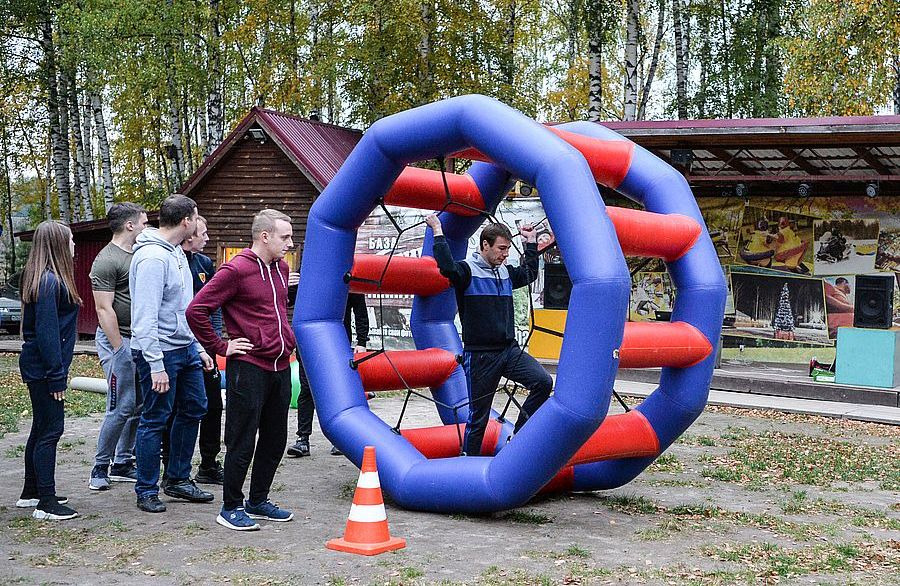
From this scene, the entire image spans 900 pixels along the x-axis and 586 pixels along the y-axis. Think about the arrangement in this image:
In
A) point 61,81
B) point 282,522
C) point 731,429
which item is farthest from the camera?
point 61,81

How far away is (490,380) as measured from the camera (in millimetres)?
7008

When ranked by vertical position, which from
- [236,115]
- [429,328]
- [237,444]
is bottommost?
[237,444]

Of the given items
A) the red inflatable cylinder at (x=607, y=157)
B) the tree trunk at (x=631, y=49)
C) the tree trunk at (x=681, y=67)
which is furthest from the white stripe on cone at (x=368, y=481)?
the tree trunk at (x=681, y=67)

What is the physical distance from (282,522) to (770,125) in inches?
401

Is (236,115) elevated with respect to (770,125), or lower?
elevated

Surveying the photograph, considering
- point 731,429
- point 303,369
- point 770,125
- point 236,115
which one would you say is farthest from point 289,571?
point 236,115

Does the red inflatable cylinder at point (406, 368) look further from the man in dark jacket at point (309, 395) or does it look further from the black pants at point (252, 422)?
the black pants at point (252, 422)

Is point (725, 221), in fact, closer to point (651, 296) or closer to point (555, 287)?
point (651, 296)

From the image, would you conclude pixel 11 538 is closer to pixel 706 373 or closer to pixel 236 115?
pixel 706 373

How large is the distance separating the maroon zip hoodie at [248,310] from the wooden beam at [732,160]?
11.1 m

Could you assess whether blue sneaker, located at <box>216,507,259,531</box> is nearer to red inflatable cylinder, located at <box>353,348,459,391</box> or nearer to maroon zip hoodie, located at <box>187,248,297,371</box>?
maroon zip hoodie, located at <box>187,248,297,371</box>

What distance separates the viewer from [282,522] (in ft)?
21.2

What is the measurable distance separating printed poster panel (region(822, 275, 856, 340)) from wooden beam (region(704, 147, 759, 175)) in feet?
7.43

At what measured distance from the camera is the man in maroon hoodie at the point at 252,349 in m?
6.09
